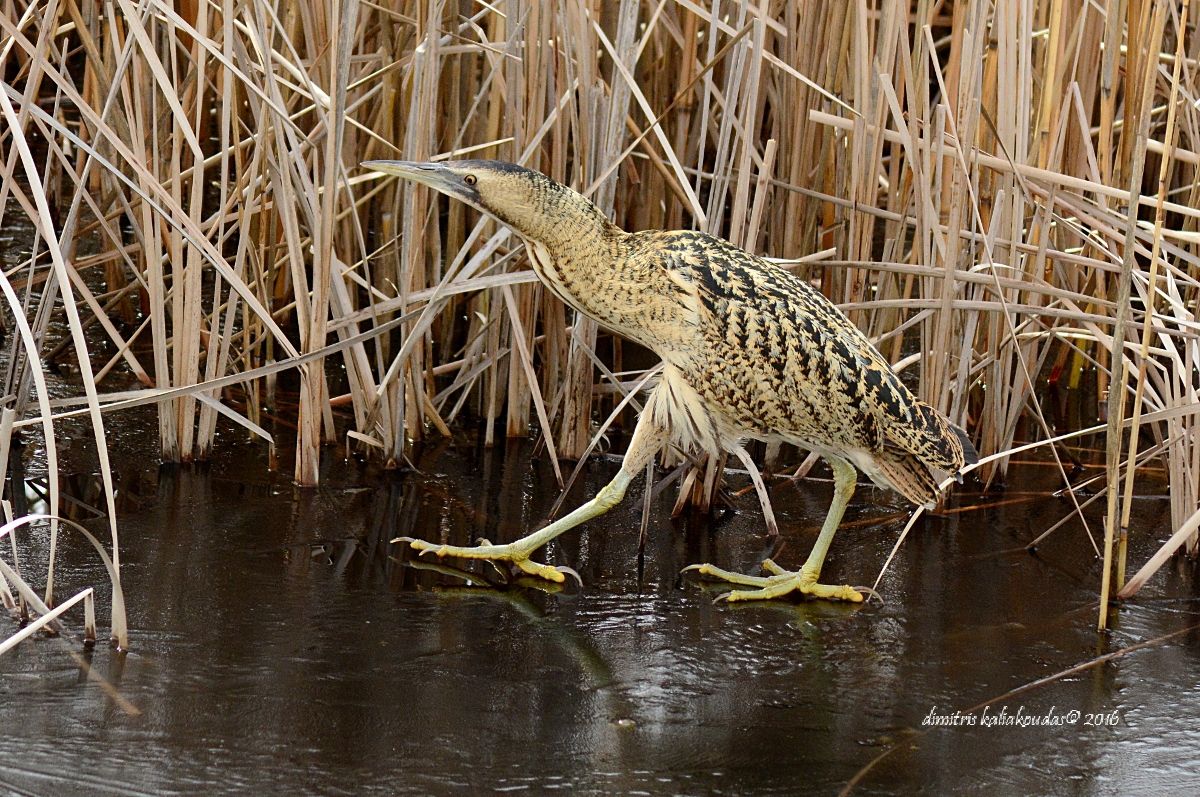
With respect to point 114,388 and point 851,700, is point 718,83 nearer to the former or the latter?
point 114,388

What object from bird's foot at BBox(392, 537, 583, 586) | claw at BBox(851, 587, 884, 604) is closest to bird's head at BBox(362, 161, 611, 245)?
bird's foot at BBox(392, 537, 583, 586)

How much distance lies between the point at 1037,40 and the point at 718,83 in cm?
154

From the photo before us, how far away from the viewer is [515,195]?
12.3ft

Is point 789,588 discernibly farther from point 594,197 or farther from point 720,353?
point 594,197

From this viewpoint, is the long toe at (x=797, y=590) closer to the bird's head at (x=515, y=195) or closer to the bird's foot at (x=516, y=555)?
the bird's foot at (x=516, y=555)

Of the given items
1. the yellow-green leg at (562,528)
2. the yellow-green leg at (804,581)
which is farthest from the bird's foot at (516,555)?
the yellow-green leg at (804,581)

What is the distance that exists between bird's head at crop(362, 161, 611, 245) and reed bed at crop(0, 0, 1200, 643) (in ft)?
1.22

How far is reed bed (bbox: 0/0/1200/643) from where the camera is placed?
3984mm

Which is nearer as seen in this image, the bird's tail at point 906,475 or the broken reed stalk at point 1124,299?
the broken reed stalk at point 1124,299

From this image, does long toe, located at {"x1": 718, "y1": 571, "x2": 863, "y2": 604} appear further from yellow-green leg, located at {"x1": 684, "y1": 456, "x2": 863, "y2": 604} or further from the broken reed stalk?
the broken reed stalk

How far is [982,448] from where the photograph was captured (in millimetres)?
4668

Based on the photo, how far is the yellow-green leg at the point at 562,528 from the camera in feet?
12.5

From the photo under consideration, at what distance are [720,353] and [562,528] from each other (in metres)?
0.63

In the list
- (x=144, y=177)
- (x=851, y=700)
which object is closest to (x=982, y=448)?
(x=851, y=700)
